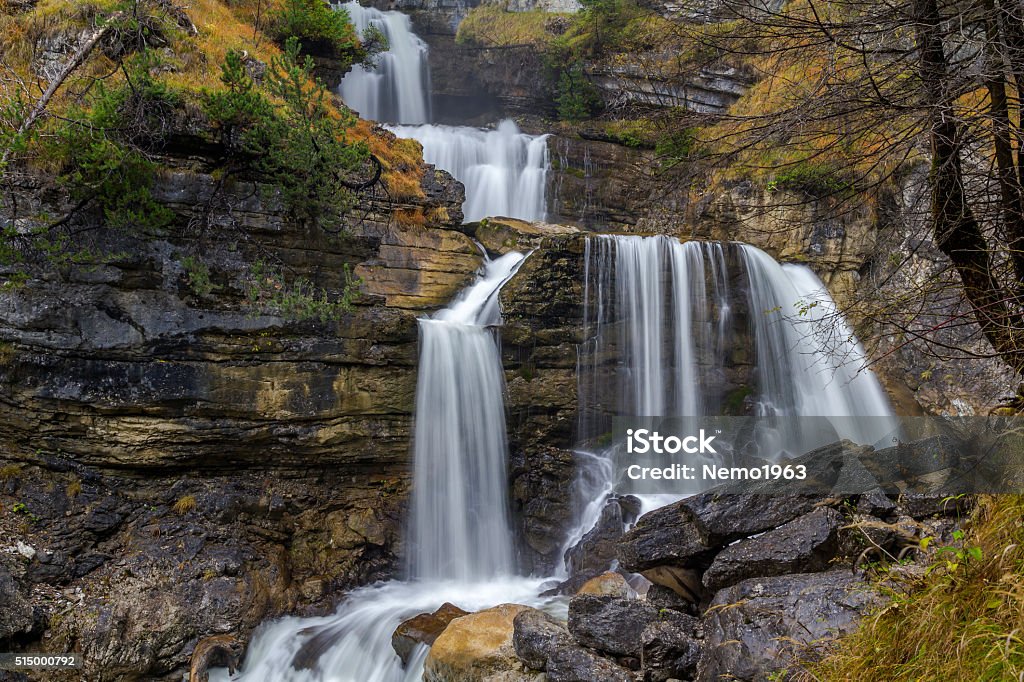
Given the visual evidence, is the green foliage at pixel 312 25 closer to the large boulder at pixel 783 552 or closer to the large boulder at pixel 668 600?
the large boulder at pixel 668 600

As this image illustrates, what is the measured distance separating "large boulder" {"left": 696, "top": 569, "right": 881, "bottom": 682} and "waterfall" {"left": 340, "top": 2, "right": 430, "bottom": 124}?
1679 cm

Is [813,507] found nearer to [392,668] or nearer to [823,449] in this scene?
[823,449]

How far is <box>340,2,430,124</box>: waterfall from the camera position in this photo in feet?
59.8

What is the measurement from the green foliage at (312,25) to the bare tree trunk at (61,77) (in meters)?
4.10

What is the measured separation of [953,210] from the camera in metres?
3.38

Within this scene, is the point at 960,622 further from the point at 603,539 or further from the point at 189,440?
the point at 189,440

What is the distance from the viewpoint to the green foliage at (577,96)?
679 inches

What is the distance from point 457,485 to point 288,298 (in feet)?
12.4

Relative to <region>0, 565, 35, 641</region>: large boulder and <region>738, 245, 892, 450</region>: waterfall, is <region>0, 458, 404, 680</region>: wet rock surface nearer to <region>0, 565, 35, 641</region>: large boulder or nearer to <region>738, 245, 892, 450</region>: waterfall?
<region>0, 565, 35, 641</region>: large boulder

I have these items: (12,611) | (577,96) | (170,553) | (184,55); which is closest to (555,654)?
(170,553)

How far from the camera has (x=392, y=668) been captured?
6.68 metres
